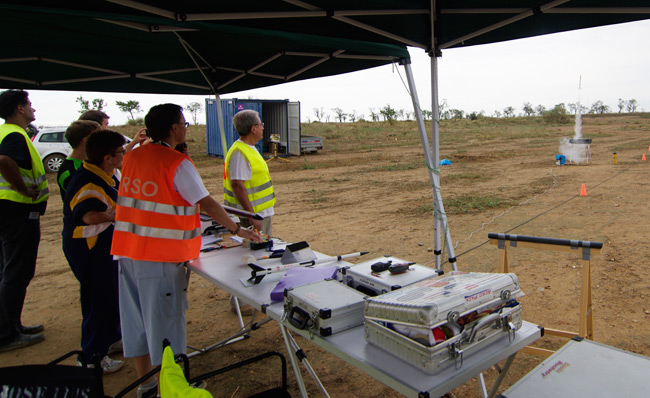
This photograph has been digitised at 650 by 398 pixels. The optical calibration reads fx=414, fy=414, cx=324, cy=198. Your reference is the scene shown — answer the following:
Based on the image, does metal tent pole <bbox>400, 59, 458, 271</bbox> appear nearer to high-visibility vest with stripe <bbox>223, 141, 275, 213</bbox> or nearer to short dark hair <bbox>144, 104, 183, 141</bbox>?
high-visibility vest with stripe <bbox>223, 141, 275, 213</bbox>

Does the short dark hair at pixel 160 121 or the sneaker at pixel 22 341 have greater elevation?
the short dark hair at pixel 160 121

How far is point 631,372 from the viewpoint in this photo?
1.49m

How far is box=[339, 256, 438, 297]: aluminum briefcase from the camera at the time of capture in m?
1.96

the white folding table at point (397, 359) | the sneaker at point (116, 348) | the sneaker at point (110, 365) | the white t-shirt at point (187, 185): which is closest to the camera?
the white folding table at point (397, 359)

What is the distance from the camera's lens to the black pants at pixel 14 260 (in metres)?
3.50

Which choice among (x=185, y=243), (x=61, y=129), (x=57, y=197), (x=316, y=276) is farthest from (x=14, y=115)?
(x=61, y=129)

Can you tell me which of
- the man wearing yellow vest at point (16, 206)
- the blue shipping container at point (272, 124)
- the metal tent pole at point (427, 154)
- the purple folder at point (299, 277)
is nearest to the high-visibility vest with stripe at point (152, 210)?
the purple folder at point (299, 277)

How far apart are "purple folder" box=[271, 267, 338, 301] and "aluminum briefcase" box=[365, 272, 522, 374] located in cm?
59

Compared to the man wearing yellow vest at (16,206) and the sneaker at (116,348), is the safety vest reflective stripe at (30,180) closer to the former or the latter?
the man wearing yellow vest at (16,206)

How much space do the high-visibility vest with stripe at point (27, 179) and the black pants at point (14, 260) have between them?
0.47 feet

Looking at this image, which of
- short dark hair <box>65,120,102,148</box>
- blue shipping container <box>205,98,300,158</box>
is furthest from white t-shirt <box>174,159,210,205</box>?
blue shipping container <box>205,98,300,158</box>

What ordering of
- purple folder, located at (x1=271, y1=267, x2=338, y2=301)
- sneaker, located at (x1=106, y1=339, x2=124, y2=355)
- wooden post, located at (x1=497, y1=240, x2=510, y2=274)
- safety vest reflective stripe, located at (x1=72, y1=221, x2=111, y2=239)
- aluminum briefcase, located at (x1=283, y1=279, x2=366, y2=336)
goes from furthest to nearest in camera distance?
sneaker, located at (x1=106, y1=339, x2=124, y2=355)
safety vest reflective stripe, located at (x1=72, y1=221, x2=111, y2=239)
wooden post, located at (x1=497, y1=240, x2=510, y2=274)
purple folder, located at (x1=271, y1=267, x2=338, y2=301)
aluminum briefcase, located at (x1=283, y1=279, x2=366, y2=336)

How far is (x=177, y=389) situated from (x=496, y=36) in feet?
11.6

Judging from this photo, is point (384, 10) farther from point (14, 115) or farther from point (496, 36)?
point (14, 115)
